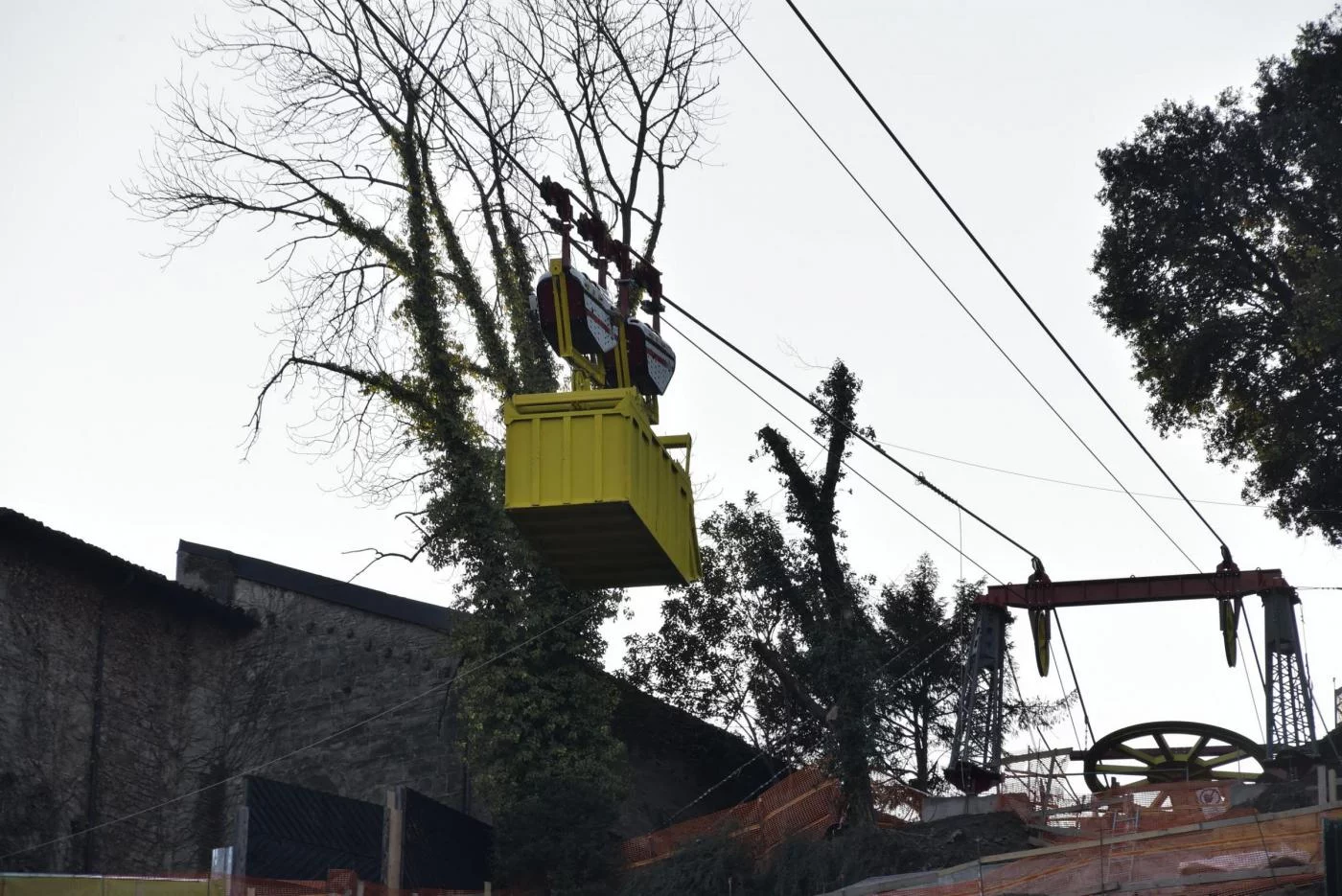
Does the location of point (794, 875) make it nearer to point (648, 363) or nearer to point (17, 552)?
point (648, 363)

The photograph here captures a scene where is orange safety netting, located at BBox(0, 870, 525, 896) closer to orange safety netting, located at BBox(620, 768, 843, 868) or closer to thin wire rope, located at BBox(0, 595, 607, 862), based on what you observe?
orange safety netting, located at BBox(620, 768, 843, 868)

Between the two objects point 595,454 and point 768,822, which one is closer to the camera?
point 595,454

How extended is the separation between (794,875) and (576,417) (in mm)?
10102

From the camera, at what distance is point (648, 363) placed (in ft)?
55.6

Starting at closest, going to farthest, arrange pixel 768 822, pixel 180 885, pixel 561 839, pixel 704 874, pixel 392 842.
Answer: pixel 180 885 < pixel 392 842 < pixel 704 874 < pixel 561 839 < pixel 768 822

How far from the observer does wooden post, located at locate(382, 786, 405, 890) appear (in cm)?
2191

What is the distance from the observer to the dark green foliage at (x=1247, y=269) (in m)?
32.9

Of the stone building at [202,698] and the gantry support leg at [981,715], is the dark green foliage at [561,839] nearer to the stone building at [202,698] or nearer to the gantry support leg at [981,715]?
the stone building at [202,698]

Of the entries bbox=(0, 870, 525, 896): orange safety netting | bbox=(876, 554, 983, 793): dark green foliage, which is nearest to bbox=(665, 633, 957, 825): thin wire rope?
bbox=(876, 554, 983, 793): dark green foliage

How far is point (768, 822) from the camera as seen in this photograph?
2494 cm

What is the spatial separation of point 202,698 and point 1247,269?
21239mm

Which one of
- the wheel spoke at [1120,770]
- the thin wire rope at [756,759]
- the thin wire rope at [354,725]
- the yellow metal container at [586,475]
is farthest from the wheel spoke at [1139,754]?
the yellow metal container at [586,475]

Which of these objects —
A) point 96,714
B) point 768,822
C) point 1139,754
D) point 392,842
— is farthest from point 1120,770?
point 96,714

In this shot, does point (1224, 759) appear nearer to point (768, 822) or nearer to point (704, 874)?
point (768, 822)
